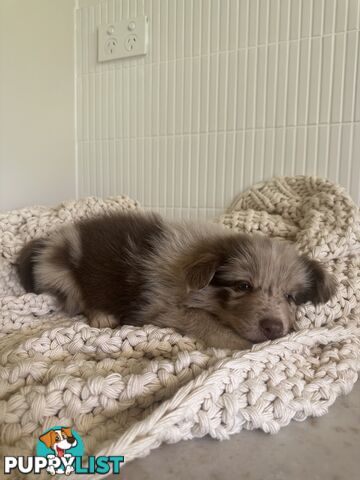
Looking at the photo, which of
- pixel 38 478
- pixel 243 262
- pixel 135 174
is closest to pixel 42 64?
pixel 135 174

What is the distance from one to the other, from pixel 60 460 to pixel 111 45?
8.02 feet

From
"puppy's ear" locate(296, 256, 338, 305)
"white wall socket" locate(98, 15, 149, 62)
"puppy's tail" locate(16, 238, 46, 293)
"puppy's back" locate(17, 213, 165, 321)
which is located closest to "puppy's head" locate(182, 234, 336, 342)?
"puppy's ear" locate(296, 256, 338, 305)

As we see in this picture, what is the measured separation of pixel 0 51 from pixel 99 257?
143cm

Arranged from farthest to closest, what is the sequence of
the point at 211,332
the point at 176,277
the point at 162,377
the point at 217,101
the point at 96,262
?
1. the point at 217,101
2. the point at 96,262
3. the point at 176,277
4. the point at 211,332
5. the point at 162,377

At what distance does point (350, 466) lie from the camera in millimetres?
802

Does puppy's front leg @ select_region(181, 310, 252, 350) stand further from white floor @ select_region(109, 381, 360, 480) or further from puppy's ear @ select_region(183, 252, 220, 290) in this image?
white floor @ select_region(109, 381, 360, 480)

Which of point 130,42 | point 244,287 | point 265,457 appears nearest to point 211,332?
point 244,287

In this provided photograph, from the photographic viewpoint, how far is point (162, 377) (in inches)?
37.0

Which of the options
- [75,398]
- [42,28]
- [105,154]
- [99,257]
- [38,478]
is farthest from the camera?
[105,154]

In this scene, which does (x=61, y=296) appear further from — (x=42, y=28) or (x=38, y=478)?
(x=42, y=28)

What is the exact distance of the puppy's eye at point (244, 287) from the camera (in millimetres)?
1365

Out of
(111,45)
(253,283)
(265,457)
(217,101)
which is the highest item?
(111,45)

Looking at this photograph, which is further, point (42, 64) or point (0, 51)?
point (42, 64)

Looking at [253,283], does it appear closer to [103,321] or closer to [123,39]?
[103,321]
